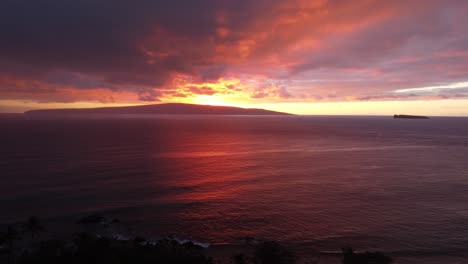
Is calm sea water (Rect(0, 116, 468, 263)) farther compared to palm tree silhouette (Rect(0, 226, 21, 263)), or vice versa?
calm sea water (Rect(0, 116, 468, 263))

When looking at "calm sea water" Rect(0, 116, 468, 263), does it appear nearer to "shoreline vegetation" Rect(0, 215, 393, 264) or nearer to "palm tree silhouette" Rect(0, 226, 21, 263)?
"shoreline vegetation" Rect(0, 215, 393, 264)

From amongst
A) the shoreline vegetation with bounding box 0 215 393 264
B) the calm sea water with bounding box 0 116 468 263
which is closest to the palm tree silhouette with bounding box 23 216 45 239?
the shoreline vegetation with bounding box 0 215 393 264

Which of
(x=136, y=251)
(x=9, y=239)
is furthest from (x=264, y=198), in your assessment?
(x=9, y=239)

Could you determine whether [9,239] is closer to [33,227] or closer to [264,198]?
[33,227]

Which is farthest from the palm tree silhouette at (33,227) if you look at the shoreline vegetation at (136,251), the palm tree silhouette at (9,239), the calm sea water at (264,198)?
the calm sea water at (264,198)

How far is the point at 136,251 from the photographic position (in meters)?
28.0

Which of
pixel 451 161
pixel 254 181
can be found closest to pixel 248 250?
pixel 254 181

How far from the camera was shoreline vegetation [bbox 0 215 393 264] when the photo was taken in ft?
86.9

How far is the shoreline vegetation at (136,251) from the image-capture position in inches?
1043

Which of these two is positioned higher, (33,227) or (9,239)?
(33,227)

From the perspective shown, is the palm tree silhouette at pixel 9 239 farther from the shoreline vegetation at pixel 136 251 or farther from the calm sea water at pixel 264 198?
the calm sea water at pixel 264 198

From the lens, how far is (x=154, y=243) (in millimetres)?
31516

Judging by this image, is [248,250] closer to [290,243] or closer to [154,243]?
[290,243]

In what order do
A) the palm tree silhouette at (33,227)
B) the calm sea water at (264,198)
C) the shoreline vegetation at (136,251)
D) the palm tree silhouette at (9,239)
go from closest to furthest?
1. the shoreline vegetation at (136,251)
2. the palm tree silhouette at (9,239)
3. the palm tree silhouette at (33,227)
4. the calm sea water at (264,198)
